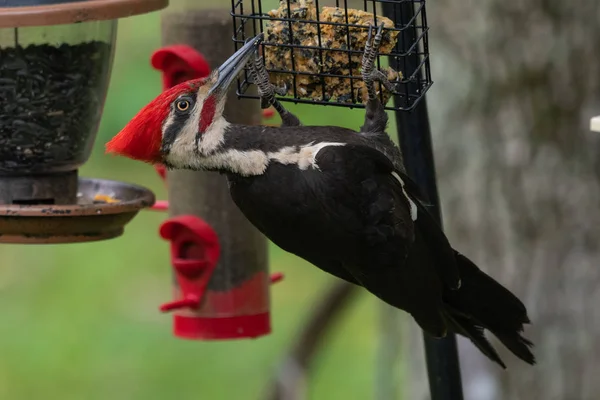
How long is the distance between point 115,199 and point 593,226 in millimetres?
1697

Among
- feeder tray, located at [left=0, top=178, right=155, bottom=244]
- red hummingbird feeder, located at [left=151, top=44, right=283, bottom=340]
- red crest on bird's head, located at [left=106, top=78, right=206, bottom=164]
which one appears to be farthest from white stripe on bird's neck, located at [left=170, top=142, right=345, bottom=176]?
red hummingbird feeder, located at [left=151, top=44, right=283, bottom=340]

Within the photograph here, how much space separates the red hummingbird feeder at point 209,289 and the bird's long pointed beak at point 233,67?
39.7 inches

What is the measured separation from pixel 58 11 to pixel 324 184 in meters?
0.88

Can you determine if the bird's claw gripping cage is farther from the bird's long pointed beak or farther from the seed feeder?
the seed feeder

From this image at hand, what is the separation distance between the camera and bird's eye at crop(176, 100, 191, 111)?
131 inches

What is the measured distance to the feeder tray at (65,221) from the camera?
12.1 ft

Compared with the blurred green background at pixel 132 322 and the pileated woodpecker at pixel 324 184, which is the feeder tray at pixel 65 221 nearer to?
the pileated woodpecker at pixel 324 184

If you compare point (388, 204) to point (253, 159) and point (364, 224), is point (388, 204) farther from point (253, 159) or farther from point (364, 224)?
point (253, 159)

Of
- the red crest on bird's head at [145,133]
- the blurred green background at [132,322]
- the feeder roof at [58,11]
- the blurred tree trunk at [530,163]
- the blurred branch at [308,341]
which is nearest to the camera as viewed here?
the red crest on bird's head at [145,133]

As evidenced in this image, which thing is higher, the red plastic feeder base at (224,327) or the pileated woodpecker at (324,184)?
the pileated woodpecker at (324,184)

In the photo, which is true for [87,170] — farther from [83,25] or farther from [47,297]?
[83,25]

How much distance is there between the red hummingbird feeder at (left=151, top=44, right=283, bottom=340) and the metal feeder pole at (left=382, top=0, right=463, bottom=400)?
1134mm

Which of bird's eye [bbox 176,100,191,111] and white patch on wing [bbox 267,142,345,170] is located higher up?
bird's eye [bbox 176,100,191,111]

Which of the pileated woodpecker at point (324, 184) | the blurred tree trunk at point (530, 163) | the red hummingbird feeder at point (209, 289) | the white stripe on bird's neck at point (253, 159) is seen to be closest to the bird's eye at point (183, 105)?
the pileated woodpecker at point (324, 184)
